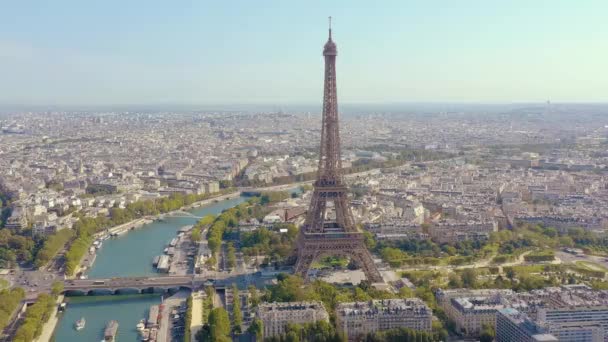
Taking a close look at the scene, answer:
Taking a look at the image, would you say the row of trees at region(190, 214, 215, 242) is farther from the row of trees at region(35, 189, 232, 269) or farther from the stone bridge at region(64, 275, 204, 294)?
the stone bridge at region(64, 275, 204, 294)

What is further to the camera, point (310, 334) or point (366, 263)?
point (366, 263)

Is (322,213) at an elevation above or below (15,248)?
above

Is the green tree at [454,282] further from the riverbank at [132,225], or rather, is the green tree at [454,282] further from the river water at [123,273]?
the riverbank at [132,225]

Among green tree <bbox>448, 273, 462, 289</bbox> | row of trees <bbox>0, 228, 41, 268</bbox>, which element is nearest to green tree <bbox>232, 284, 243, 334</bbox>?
green tree <bbox>448, 273, 462, 289</bbox>

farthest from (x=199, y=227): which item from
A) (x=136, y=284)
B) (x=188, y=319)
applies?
(x=188, y=319)

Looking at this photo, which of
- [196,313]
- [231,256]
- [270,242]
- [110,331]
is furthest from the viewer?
[270,242]

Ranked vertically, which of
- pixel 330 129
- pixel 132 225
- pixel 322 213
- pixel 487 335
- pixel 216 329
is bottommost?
pixel 132 225

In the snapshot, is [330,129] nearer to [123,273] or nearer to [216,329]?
[216,329]
